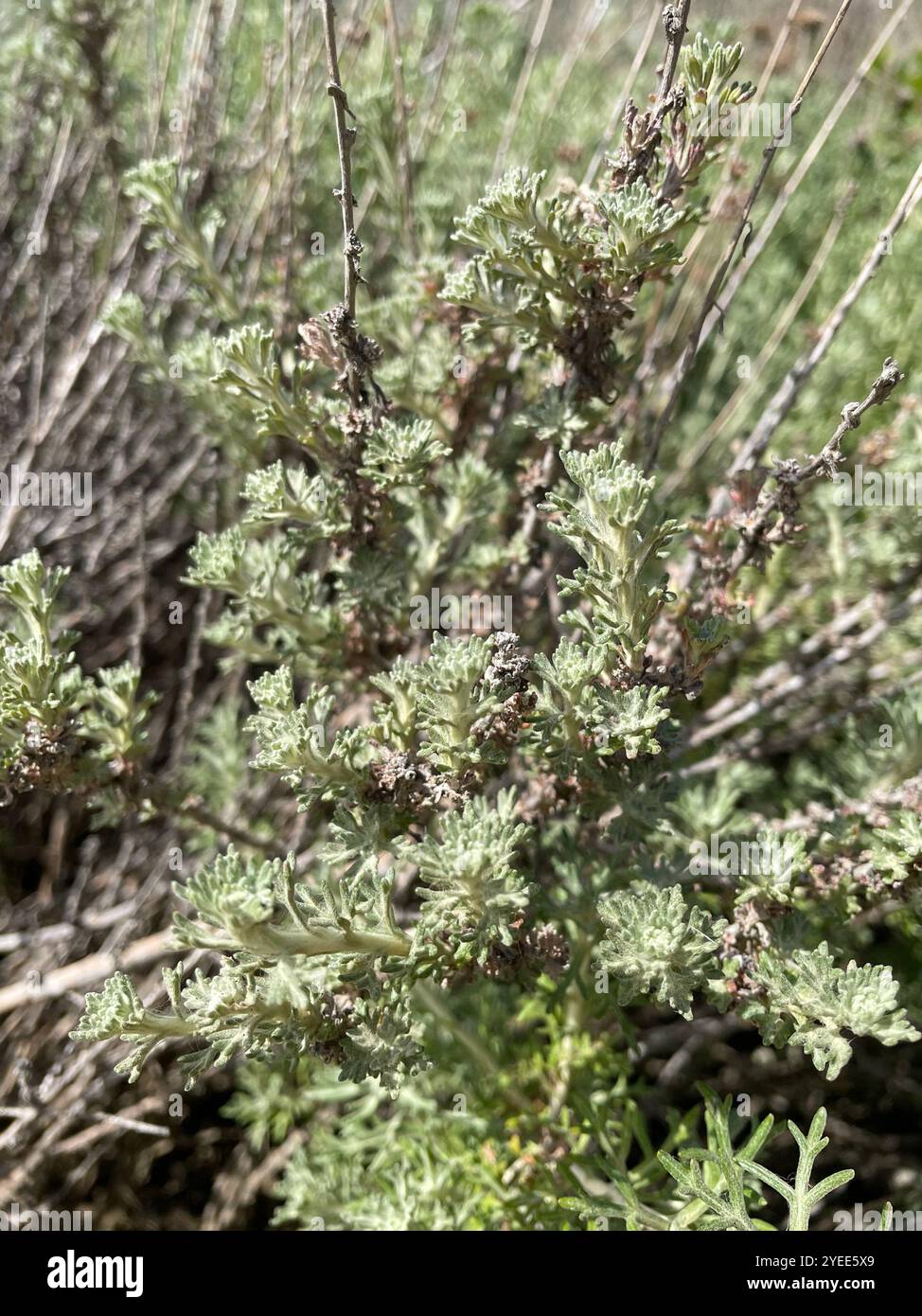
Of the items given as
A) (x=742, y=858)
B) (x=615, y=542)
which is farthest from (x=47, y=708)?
(x=742, y=858)

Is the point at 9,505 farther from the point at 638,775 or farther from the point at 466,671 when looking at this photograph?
the point at 638,775

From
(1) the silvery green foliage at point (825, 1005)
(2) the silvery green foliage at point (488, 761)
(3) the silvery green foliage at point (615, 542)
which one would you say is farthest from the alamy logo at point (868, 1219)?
(3) the silvery green foliage at point (615, 542)

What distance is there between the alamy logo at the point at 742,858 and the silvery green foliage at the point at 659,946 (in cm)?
17

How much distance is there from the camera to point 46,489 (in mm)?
2240

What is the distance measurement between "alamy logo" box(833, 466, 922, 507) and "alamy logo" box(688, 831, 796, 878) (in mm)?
860

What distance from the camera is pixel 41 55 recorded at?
2.40 metres

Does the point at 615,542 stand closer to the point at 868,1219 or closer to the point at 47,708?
the point at 47,708

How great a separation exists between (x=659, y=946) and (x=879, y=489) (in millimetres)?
1322

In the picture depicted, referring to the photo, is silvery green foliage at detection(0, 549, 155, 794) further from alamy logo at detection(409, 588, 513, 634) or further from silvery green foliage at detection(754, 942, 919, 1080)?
silvery green foliage at detection(754, 942, 919, 1080)

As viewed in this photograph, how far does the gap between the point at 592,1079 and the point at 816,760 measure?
1.00 metres

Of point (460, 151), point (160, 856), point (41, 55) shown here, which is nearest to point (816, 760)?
point (160, 856)

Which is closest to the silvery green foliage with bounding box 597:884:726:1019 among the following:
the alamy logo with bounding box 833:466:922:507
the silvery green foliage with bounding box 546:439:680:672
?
the silvery green foliage with bounding box 546:439:680:672

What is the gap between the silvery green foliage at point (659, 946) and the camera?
120cm

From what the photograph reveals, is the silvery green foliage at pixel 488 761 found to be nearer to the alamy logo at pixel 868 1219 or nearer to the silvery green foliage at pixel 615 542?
the silvery green foliage at pixel 615 542
